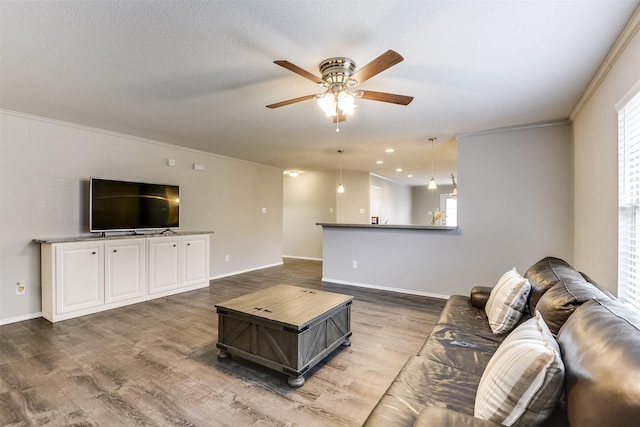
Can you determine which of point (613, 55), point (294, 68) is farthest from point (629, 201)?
point (294, 68)

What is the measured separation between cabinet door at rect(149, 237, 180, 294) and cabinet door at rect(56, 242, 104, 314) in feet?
2.05

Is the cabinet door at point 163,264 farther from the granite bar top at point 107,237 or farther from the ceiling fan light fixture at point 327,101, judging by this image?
the ceiling fan light fixture at point 327,101

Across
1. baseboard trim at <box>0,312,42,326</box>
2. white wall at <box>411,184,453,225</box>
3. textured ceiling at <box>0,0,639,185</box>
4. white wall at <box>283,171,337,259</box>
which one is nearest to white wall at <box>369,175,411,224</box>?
white wall at <box>411,184,453,225</box>

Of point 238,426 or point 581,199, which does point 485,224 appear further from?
point 238,426

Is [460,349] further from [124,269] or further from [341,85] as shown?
[124,269]

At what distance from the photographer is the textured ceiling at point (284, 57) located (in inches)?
66.6

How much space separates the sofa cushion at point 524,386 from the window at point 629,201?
147 centimetres

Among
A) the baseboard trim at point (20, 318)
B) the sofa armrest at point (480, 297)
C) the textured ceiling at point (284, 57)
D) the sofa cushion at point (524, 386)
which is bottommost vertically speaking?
the baseboard trim at point (20, 318)

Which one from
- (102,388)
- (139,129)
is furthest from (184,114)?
(102,388)

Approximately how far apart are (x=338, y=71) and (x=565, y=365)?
211 centimetres

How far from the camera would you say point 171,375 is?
2.27m

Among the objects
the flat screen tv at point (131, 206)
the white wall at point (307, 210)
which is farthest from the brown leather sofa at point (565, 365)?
the white wall at point (307, 210)

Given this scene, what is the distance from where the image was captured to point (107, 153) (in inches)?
163

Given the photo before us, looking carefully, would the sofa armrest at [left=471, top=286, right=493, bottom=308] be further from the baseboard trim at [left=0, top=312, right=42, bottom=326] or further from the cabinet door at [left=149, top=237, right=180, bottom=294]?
the baseboard trim at [left=0, top=312, right=42, bottom=326]
